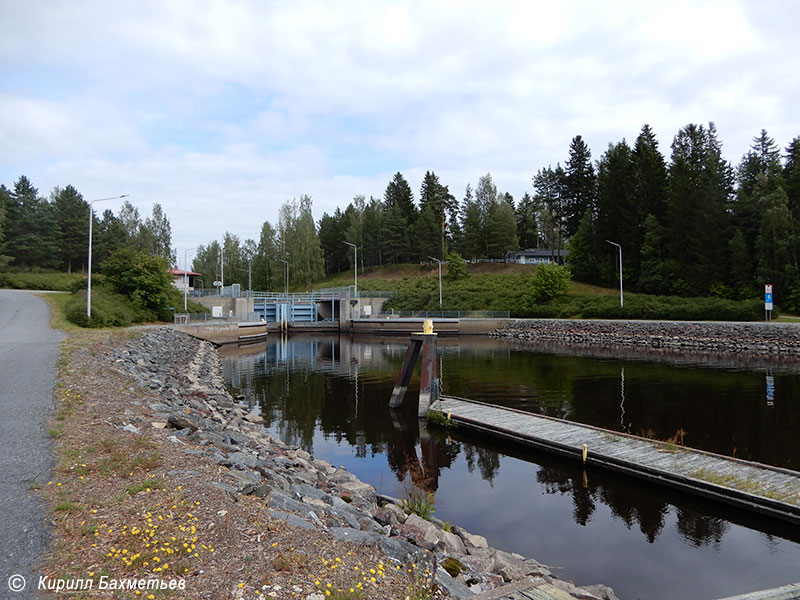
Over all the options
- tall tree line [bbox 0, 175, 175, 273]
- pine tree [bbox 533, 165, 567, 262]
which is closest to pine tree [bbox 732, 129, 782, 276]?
pine tree [bbox 533, 165, 567, 262]

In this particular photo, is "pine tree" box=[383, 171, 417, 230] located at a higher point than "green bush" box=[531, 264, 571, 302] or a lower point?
higher

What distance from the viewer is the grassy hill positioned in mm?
48344

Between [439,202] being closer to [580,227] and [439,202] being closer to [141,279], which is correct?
[580,227]

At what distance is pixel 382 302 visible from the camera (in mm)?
75625

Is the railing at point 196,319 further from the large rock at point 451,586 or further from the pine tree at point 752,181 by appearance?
the pine tree at point 752,181

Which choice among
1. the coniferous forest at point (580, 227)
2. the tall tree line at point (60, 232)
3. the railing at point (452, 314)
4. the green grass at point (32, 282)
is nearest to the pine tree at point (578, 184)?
the coniferous forest at point (580, 227)

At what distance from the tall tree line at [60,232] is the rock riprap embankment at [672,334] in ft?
160

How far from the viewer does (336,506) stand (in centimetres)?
875

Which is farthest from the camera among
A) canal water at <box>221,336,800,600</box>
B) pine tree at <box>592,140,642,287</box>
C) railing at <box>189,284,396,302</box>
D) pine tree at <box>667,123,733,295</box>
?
pine tree at <box>592,140,642,287</box>

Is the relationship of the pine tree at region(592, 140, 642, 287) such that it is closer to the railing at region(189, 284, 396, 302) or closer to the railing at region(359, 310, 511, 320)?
the railing at region(359, 310, 511, 320)

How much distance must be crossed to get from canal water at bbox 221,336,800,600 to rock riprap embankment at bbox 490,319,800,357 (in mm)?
4687

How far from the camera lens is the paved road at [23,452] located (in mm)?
5152

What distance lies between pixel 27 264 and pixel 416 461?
79.9m

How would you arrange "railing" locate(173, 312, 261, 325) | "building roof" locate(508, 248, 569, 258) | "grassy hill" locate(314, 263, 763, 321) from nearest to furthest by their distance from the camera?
"railing" locate(173, 312, 261, 325) < "grassy hill" locate(314, 263, 763, 321) < "building roof" locate(508, 248, 569, 258)
